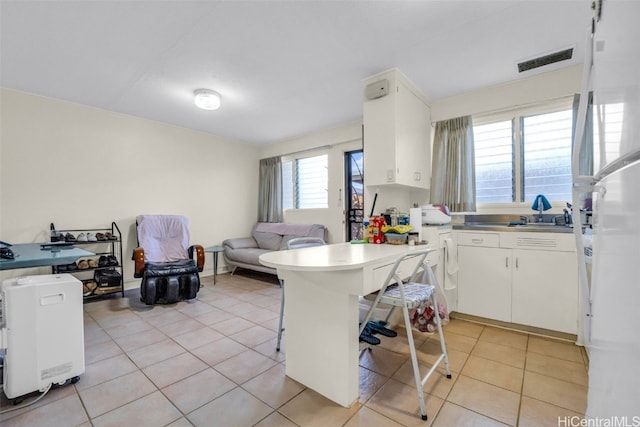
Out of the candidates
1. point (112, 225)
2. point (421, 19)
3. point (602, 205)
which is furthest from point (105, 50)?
point (602, 205)

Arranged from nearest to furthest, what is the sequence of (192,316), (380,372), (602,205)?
(602,205) < (380,372) < (192,316)

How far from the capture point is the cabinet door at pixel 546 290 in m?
2.18

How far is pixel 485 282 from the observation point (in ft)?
8.33

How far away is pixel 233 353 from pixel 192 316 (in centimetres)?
103

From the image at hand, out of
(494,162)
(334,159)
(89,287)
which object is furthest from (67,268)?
(494,162)

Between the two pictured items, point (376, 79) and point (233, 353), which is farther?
point (376, 79)

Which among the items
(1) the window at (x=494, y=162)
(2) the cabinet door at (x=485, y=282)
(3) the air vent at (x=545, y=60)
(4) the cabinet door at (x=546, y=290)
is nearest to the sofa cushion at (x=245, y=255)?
(2) the cabinet door at (x=485, y=282)

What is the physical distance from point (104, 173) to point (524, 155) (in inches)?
197

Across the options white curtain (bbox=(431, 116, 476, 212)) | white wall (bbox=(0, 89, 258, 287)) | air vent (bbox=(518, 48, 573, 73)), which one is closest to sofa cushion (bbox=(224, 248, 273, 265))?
white wall (bbox=(0, 89, 258, 287))

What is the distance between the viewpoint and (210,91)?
2988 mm

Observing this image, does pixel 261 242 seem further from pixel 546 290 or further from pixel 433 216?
pixel 546 290

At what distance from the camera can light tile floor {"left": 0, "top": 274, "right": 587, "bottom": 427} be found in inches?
56.1

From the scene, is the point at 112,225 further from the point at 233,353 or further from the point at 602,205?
the point at 602,205

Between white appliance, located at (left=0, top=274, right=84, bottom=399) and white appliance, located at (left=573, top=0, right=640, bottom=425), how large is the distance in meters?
2.39
